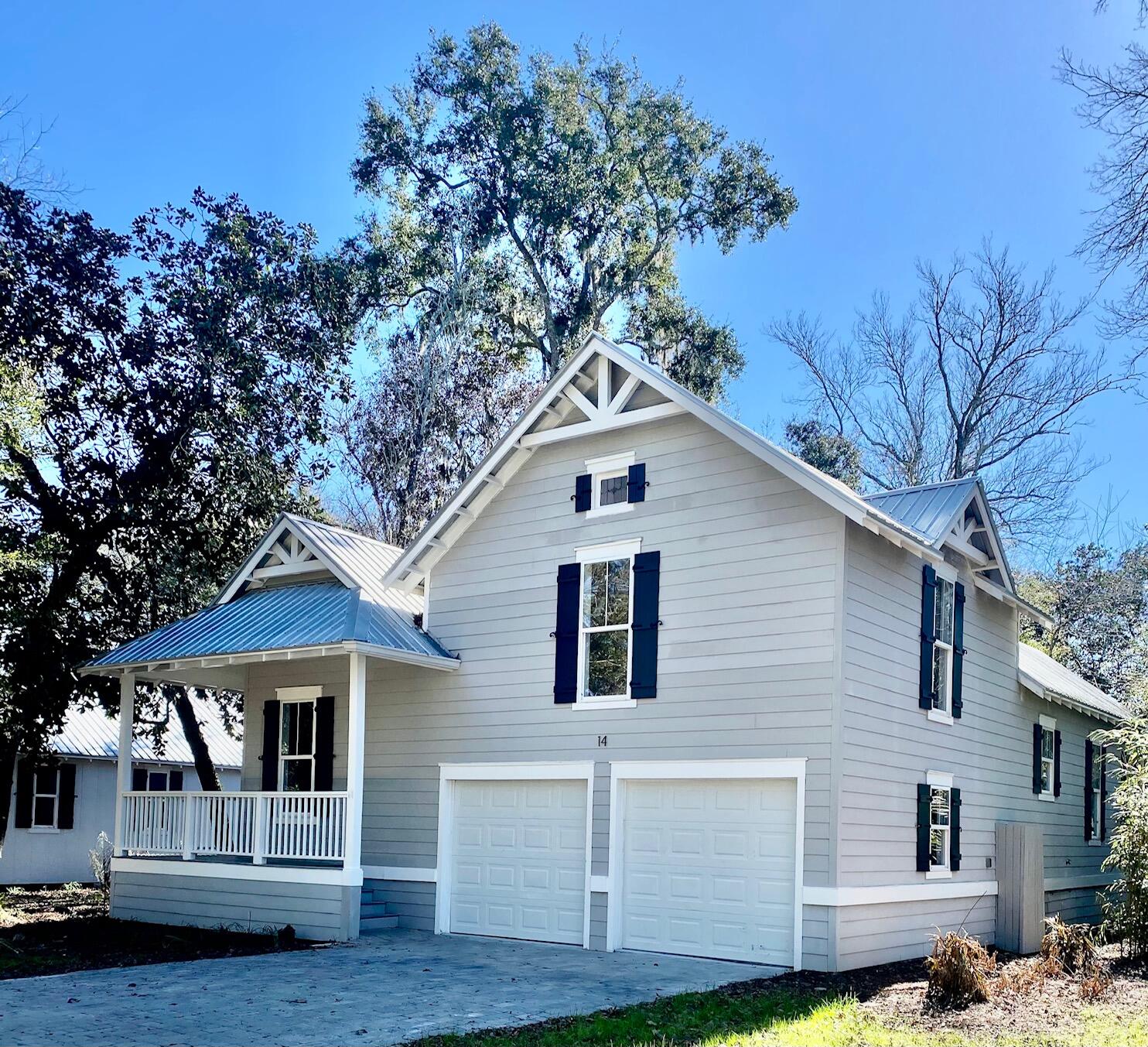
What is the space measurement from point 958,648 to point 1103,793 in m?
8.42

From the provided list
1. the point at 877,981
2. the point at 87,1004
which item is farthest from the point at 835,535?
the point at 87,1004

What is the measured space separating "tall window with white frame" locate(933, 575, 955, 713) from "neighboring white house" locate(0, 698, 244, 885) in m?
15.2

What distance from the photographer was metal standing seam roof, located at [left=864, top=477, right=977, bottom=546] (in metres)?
15.1

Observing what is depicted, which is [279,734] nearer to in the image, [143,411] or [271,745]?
[271,745]

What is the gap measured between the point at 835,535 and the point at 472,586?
5396 mm

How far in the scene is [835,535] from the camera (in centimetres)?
1345

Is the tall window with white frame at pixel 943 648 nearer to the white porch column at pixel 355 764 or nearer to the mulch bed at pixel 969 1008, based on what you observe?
the mulch bed at pixel 969 1008

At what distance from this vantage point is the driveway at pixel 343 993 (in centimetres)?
955

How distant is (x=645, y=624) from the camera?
14.8 metres

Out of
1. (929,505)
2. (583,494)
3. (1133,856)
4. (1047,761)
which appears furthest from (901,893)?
(1047,761)

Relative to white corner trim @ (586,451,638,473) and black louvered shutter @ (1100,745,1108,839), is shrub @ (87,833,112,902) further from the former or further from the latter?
black louvered shutter @ (1100,745,1108,839)

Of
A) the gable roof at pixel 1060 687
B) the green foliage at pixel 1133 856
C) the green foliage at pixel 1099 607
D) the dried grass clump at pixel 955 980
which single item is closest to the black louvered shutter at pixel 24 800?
the gable roof at pixel 1060 687

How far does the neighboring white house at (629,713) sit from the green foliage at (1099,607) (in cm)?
1816

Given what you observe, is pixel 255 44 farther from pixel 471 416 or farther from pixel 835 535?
pixel 471 416
